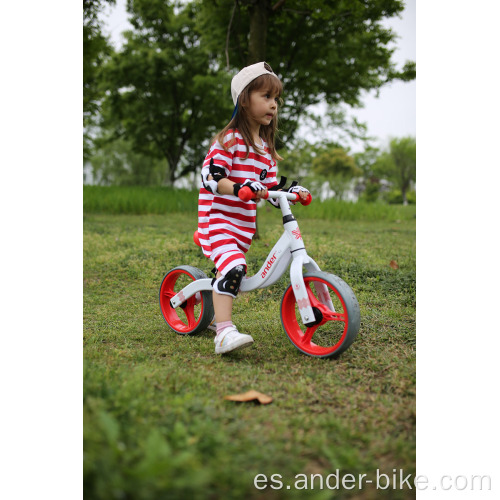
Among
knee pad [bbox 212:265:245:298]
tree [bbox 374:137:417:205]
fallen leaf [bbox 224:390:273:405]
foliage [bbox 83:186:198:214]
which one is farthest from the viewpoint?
tree [bbox 374:137:417:205]

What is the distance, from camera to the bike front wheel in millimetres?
2018

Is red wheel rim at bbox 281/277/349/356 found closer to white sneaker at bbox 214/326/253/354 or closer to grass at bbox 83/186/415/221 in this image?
white sneaker at bbox 214/326/253/354

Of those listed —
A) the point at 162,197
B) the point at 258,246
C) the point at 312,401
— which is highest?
the point at 162,197

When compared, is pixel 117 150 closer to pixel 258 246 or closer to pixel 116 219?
pixel 116 219

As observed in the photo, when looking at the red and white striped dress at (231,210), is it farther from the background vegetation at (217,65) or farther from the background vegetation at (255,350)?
the background vegetation at (217,65)

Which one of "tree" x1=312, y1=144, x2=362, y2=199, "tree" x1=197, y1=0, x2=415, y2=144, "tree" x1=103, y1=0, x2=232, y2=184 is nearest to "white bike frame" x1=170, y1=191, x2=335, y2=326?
"tree" x1=197, y1=0, x2=415, y2=144

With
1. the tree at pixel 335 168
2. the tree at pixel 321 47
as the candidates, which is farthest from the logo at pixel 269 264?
the tree at pixel 335 168

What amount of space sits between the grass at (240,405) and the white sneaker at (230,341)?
0.06 metres

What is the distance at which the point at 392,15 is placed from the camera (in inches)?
332

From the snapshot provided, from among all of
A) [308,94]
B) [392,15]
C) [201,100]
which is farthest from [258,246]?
[201,100]

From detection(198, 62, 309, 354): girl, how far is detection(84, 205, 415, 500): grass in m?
0.33

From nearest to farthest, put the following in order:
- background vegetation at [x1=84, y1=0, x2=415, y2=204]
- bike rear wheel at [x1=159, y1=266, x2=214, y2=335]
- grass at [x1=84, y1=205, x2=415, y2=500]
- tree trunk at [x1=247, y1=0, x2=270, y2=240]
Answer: grass at [x1=84, y1=205, x2=415, y2=500], bike rear wheel at [x1=159, y1=266, x2=214, y2=335], tree trunk at [x1=247, y1=0, x2=270, y2=240], background vegetation at [x1=84, y1=0, x2=415, y2=204]

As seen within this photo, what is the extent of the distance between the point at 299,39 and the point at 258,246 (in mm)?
6368

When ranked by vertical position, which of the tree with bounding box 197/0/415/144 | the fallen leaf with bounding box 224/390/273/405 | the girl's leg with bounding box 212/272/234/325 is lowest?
the fallen leaf with bounding box 224/390/273/405
